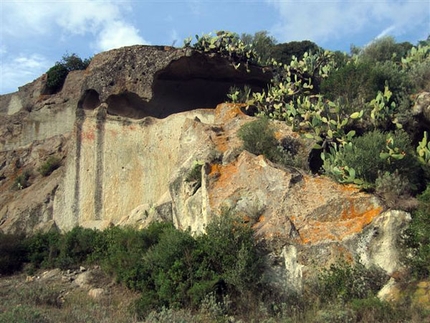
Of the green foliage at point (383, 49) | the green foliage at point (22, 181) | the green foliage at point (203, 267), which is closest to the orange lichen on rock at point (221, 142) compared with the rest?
the green foliage at point (203, 267)

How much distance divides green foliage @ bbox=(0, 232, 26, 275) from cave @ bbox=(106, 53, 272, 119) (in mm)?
5289

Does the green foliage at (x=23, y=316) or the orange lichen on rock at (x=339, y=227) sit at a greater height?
the orange lichen on rock at (x=339, y=227)

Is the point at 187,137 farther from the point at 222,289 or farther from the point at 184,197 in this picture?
the point at 222,289

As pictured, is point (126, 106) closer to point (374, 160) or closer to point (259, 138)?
point (259, 138)

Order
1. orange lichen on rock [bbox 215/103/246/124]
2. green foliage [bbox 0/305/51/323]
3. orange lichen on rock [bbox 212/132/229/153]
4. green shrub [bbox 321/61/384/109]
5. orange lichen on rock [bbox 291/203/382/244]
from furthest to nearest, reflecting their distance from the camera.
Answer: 1. green shrub [bbox 321/61/384/109]
2. orange lichen on rock [bbox 215/103/246/124]
3. orange lichen on rock [bbox 212/132/229/153]
4. orange lichen on rock [bbox 291/203/382/244]
5. green foliage [bbox 0/305/51/323]

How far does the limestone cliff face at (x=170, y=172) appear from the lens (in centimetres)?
995

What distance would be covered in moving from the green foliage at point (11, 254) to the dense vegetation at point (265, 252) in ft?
0.09

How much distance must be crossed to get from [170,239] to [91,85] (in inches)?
385

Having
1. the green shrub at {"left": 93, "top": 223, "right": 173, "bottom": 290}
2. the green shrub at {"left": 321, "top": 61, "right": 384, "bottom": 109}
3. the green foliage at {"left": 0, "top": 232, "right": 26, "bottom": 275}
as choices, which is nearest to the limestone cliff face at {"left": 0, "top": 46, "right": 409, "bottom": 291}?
the green shrub at {"left": 93, "top": 223, "right": 173, "bottom": 290}

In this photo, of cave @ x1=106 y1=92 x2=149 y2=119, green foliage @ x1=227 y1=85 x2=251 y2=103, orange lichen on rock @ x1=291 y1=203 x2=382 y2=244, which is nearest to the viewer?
orange lichen on rock @ x1=291 y1=203 x2=382 y2=244

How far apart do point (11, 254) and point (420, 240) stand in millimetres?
11292

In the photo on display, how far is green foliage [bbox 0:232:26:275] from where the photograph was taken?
14.8m

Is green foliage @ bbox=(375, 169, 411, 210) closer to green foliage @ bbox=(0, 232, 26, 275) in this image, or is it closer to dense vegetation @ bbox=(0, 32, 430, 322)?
dense vegetation @ bbox=(0, 32, 430, 322)

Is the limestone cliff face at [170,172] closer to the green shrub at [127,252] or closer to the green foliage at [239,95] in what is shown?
the green foliage at [239,95]
